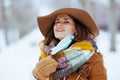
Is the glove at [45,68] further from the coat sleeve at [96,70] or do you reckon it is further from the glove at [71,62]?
the coat sleeve at [96,70]

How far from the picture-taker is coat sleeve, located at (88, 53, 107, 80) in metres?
2.49

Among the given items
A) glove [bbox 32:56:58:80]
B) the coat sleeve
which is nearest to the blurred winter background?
glove [bbox 32:56:58:80]

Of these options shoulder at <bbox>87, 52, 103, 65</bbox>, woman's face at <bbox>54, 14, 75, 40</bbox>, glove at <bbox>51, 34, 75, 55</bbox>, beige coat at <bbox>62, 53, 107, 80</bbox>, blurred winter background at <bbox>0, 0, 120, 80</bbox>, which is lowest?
blurred winter background at <bbox>0, 0, 120, 80</bbox>

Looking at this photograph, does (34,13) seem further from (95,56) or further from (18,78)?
(95,56)

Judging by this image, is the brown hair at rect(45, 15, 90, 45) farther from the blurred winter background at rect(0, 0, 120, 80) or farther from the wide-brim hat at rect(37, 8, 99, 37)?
the blurred winter background at rect(0, 0, 120, 80)

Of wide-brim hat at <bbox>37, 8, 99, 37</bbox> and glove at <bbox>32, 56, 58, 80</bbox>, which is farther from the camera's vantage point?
wide-brim hat at <bbox>37, 8, 99, 37</bbox>

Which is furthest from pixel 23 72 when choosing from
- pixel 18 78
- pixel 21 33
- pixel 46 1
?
pixel 46 1

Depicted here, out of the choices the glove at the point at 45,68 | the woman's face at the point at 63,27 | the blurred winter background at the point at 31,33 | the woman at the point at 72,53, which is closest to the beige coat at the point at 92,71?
the woman at the point at 72,53

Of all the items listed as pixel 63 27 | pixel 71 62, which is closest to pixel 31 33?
pixel 63 27

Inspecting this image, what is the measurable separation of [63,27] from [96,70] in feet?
1.36

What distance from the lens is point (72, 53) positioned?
2520 millimetres

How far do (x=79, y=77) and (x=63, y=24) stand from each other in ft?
1.38

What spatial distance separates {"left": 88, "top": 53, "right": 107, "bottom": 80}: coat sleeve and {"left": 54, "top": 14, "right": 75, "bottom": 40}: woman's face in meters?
0.28

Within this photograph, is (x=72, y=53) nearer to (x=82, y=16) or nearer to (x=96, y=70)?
(x=96, y=70)
